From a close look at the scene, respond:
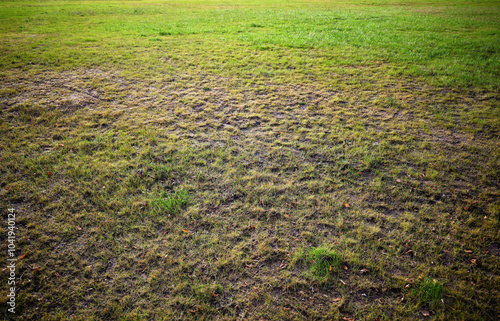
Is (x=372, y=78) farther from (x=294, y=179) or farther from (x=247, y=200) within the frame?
(x=247, y=200)

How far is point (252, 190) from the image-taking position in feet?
16.3

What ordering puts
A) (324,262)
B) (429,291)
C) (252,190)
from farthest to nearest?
1. (252,190)
2. (324,262)
3. (429,291)

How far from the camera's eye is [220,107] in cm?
796

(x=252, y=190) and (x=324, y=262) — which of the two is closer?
(x=324, y=262)

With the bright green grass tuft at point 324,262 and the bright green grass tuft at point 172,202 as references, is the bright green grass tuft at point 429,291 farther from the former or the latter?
the bright green grass tuft at point 172,202

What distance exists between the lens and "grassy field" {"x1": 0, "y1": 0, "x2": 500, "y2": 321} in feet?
11.2

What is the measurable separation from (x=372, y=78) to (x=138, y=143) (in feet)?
30.2

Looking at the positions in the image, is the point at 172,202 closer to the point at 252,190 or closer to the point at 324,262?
the point at 252,190

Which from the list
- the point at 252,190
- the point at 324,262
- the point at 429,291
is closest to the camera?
the point at 429,291

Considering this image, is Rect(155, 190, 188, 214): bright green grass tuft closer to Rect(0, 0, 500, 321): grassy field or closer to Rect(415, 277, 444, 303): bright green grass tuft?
Rect(0, 0, 500, 321): grassy field

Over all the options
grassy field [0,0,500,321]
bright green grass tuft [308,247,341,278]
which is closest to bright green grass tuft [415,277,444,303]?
grassy field [0,0,500,321]

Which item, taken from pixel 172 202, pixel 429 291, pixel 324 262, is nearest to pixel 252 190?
pixel 172 202

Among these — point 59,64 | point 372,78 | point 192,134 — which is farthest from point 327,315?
point 59,64

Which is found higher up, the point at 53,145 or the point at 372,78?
the point at 372,78
